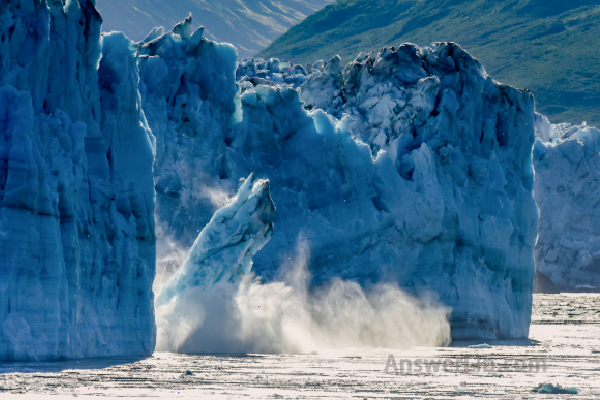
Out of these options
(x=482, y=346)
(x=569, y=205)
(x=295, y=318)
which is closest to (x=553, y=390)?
(x=482, y=346)

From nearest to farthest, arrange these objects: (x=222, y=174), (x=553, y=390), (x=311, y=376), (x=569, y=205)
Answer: (x=553, y=390) < (x=311, y=376) < (x=222, y=174) < (x=569, y=205)

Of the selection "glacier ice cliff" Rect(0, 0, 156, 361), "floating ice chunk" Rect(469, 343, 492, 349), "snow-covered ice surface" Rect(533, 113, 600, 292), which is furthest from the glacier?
"snow-covered ice surface" Rect(533, 113, 600, 292)

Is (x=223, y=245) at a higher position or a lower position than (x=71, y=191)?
lower

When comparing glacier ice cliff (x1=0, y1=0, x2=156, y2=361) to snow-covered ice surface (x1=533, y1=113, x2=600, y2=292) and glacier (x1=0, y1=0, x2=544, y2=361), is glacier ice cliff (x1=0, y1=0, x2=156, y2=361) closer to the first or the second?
glacier (x1=0, y1=0, x2=544, y2=361)

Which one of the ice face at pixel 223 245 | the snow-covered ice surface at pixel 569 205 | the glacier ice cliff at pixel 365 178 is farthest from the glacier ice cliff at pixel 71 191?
the snow-covered ice surface at pixel 569 205

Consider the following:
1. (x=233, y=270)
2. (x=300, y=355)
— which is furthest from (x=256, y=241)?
(x=300, y=355)

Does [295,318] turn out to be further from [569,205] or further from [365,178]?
[569,205]
